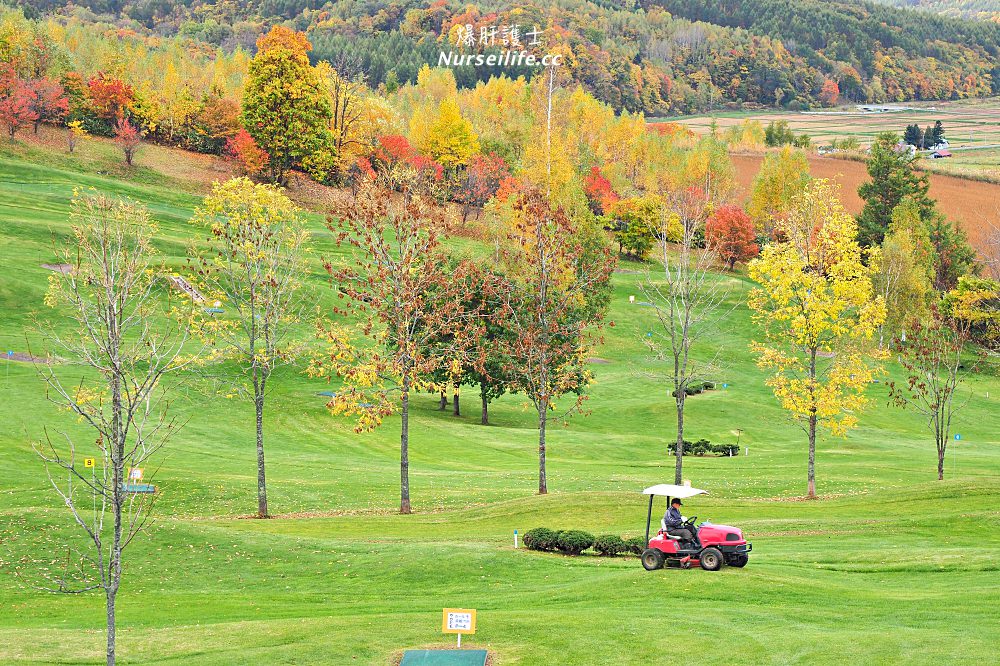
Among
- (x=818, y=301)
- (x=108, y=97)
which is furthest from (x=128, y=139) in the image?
(x=818, y=301)

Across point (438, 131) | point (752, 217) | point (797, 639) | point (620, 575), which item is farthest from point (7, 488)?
point (752, 217)

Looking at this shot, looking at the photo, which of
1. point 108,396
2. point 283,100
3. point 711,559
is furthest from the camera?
point 283,100

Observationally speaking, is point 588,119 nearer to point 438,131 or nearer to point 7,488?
point 438,131

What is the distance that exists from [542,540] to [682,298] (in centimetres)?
2049

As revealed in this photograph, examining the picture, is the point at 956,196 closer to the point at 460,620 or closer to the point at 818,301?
the point at 818,301

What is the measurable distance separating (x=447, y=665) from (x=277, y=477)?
3299 centimetres

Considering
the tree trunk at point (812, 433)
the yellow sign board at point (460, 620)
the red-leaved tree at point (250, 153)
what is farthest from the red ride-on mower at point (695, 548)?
the red-leaved tree at point (250, 153)

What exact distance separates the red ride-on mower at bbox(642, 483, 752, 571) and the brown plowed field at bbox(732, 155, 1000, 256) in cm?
12330

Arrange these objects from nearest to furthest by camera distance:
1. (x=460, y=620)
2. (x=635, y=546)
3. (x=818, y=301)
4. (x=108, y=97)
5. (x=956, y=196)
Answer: (x=460, y=620) → (x=635, y=546) → (x=818, y=301) → (x=108, y=97) → (x=956, y=196)

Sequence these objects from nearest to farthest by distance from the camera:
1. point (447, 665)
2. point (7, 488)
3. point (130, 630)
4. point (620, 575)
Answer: point (447, 665)
point (130, 630)
point (620, 575)
point (7, 488)

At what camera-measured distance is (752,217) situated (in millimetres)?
148375

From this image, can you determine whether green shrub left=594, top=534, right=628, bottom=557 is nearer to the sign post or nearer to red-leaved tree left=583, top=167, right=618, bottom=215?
the sign post

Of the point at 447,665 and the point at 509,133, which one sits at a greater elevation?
the point at 509,133

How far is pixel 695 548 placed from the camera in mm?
31766
